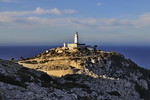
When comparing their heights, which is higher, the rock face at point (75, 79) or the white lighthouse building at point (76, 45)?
the white lighthouse building at point (76, 45)

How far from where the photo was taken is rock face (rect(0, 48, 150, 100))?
27953mm

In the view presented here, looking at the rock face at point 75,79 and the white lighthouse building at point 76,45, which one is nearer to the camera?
the rock face at point 75,79

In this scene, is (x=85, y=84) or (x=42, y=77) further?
(x=85, y=84)

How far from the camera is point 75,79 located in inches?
1807

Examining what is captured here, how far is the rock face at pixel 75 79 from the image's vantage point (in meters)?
28.0

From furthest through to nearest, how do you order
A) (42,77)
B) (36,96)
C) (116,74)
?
(116,74) → (42,77) → (36,96)

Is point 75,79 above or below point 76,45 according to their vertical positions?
below

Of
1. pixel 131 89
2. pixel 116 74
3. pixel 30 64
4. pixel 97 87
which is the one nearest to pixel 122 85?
pixel 131 89

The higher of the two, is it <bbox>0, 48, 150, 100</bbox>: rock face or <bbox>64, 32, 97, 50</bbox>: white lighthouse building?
<bbox>64, 32, 97, 50</bbox>: white lighthouse building

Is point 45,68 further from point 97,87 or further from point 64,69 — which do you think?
point 97,87

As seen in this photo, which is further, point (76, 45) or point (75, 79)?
point (76, 45)

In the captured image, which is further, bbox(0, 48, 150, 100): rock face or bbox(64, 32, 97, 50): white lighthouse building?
bbox(64, 32, 97, 50): white lighthouse building

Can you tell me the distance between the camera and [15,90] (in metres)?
24.8

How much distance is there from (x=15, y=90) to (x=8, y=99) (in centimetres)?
328
